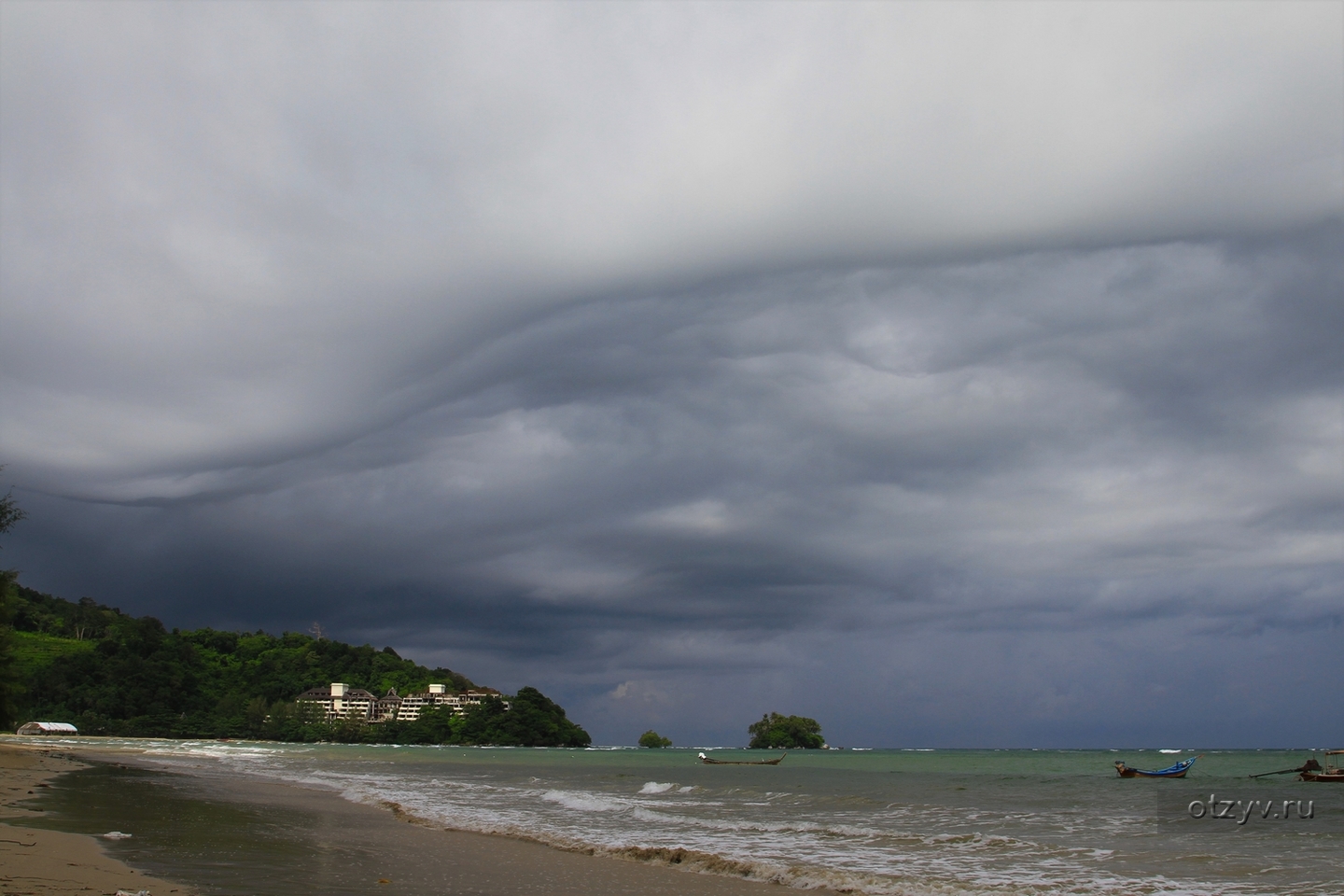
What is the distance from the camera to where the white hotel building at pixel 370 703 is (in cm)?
18175

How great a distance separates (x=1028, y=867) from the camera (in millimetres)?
18016

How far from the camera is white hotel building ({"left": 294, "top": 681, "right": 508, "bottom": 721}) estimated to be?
182 m

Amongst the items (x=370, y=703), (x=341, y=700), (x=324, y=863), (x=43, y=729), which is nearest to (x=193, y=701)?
(x=341, y=700)

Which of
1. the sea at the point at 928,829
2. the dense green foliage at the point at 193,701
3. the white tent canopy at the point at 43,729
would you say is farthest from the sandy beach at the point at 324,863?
the dense green foliage at the point at 193,701

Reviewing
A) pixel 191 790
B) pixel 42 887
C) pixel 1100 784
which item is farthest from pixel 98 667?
pixel 42 887

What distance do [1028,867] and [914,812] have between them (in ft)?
45.6

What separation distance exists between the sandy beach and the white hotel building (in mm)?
161583

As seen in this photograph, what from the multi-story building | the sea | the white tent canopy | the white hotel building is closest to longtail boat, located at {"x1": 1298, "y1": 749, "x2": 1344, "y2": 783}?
the sea

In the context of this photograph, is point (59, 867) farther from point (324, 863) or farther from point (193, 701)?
point (193, 701)

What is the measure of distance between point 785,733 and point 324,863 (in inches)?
7082

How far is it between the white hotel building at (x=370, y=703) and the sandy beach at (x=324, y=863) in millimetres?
161583

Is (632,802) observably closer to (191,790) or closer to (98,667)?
(191,790)

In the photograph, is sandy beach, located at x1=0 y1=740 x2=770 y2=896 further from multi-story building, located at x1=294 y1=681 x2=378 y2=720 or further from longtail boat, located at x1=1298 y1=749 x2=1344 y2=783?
multi-story building, located at x1=294 y1=681 x2=378 y2=720

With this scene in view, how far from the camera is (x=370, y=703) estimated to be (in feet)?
627
